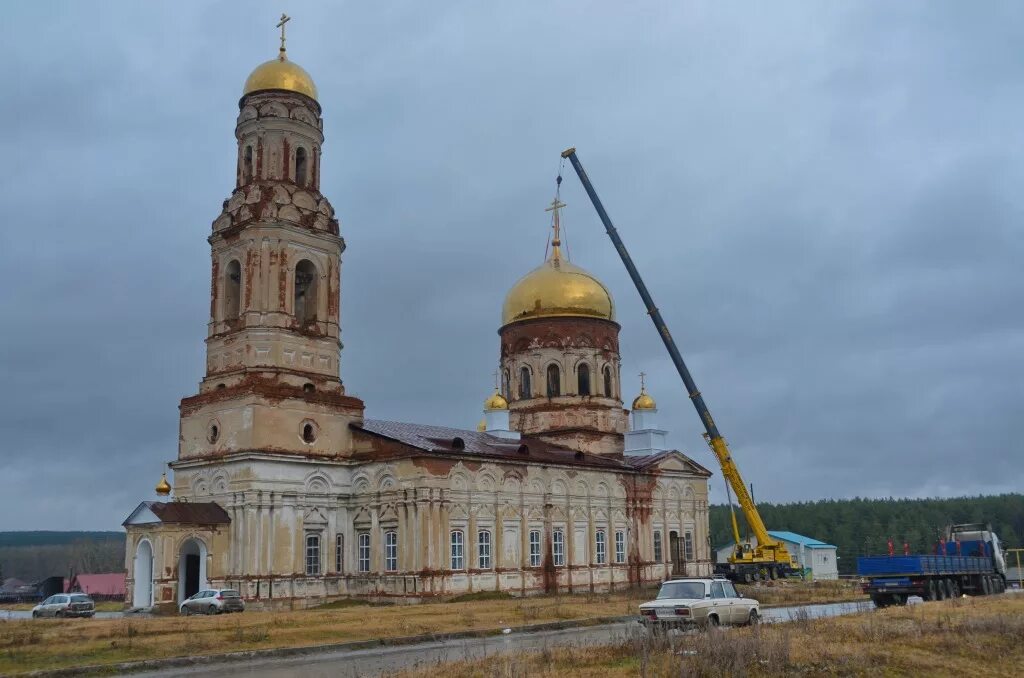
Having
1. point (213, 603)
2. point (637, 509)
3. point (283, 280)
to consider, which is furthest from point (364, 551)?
point (637, 509)

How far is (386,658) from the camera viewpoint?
19859 mm

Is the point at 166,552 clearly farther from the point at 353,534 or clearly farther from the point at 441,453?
the point at 441,453

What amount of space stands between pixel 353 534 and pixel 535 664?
1029 inches

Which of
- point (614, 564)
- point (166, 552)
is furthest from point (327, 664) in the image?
point (614, 564)

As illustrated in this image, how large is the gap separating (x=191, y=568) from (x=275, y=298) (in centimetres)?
1118

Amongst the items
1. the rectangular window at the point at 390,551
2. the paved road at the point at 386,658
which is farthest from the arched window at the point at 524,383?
the paved road at the point at 386,658

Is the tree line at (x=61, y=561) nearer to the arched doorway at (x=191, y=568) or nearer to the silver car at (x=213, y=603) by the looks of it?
the arched doorway at (x=191, y=568)

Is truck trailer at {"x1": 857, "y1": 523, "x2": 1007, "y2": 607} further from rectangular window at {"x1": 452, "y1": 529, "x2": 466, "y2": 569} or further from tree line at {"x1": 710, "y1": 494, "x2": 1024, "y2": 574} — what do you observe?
tree line at {"x1": 710, "y1": 494, "x2": 1024, "y2": 574}

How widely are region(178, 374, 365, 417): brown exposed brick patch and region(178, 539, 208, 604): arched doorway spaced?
18.2 feet

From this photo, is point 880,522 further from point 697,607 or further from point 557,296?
point 697,607

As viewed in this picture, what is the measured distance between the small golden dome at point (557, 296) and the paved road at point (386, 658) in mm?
31586

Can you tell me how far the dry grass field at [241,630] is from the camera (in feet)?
65.1

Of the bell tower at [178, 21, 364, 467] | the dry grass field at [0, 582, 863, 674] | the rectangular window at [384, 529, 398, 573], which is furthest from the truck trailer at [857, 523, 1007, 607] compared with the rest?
the bell tower at [178, 21, 364, 467]

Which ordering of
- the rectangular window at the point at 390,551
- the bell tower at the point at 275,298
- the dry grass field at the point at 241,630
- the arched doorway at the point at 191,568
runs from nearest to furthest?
the dry grass field at the point at 241,630 → the arched doorway at the point at 191,568 → the bell tower at the point at 275,298 → the rectangular window at the point at 390,551
